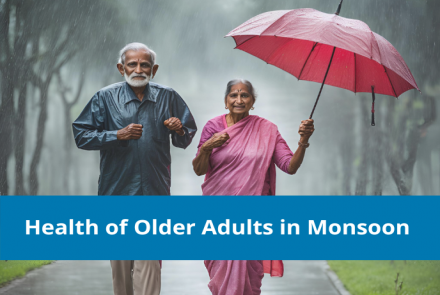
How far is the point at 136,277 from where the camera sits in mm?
4332

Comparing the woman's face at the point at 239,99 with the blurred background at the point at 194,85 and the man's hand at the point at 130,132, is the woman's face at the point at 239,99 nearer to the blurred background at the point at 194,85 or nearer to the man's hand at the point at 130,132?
the man's hand at the point at 130,132

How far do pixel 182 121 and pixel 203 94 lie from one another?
15.4 m

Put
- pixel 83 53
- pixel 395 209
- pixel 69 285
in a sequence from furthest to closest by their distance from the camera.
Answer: pixel 83 53 < pixel 69 285 < pixel 395 209

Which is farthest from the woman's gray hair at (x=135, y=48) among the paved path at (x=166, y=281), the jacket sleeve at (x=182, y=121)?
the paved path at (x=166, y=281)

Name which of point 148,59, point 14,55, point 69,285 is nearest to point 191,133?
point 148,59

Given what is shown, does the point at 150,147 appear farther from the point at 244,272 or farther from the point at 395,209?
the point at 395,209

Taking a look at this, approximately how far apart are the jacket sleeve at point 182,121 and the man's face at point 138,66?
0.97ft

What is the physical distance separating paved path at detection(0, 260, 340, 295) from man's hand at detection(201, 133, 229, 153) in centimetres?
313

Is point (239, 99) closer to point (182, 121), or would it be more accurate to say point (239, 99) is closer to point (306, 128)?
point (182, 121)

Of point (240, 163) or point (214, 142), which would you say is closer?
point (214, 142)

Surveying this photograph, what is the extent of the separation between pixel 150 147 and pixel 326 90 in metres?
13.9

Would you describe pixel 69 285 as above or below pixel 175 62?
below

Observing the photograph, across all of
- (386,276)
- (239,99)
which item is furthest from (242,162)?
(386,276)

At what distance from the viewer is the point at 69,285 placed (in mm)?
7367
